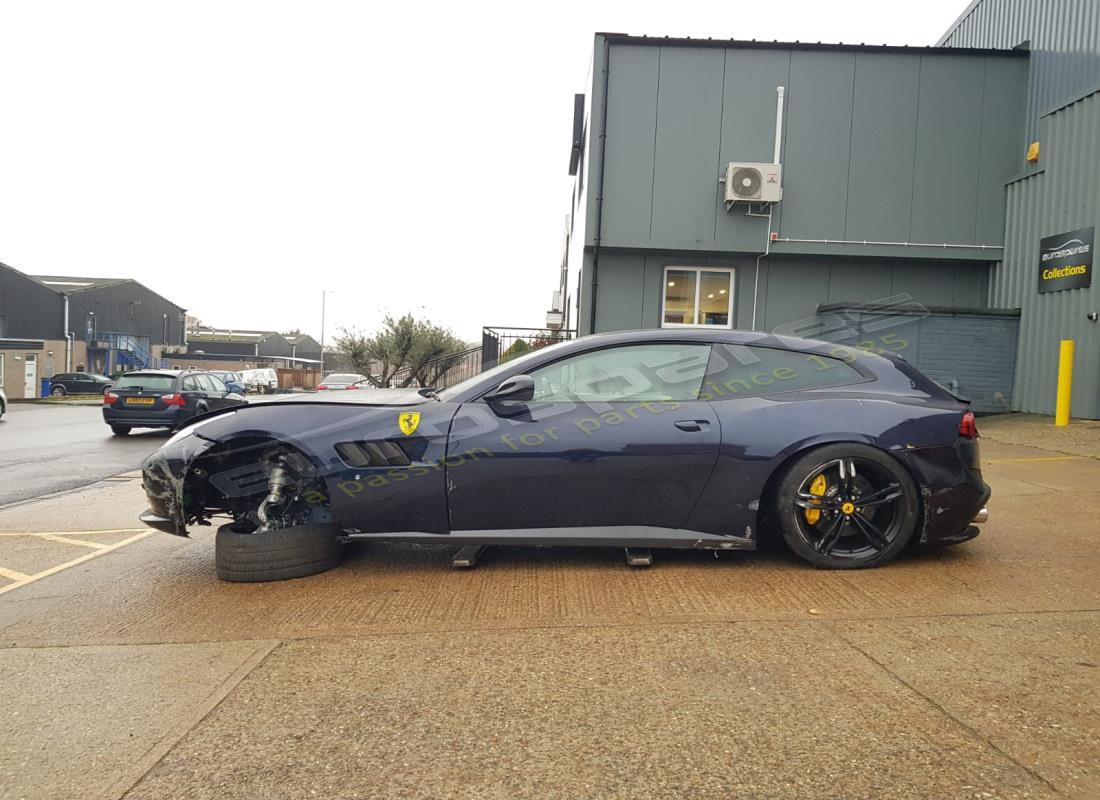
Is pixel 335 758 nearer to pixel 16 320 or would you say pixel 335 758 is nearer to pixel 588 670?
pixel 588 670

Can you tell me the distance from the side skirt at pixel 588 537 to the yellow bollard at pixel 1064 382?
382 inches

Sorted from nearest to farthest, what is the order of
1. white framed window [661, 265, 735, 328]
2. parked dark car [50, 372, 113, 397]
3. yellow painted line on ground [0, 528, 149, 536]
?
yellow painted line on ground [0, 528, 149, 536], white framed window [661, 265, 735, 328], parked dark car [50, 372, 113, 397]

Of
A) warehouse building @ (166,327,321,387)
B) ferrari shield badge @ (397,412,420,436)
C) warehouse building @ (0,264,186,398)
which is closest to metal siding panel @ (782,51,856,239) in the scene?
ferrari shield badge @ (397,412,420,436)

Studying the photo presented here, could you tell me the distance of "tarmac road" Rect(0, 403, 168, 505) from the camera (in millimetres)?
8539

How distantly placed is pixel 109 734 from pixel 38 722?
294mm

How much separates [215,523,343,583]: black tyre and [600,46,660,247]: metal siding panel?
1077 centimetres

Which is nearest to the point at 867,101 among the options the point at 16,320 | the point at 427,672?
the point at 427,672

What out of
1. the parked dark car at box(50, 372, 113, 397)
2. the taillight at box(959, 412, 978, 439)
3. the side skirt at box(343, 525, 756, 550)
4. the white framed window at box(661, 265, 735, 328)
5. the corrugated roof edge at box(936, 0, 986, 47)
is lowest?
the parked dark car at box(50, 372, 113, 397)

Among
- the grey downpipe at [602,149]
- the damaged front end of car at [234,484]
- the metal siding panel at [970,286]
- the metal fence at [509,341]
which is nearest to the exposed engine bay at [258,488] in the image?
the damaged front end of car at [234,484]

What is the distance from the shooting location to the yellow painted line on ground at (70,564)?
4117 mm

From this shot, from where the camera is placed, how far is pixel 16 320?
4894 centimetres

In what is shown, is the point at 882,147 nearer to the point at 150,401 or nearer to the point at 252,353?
the point at 150,401

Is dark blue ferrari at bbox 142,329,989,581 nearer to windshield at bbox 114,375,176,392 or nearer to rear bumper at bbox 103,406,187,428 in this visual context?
rear bumper at bbox 103,406,187,428

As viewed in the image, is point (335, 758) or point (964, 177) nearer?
point (335, 758)
